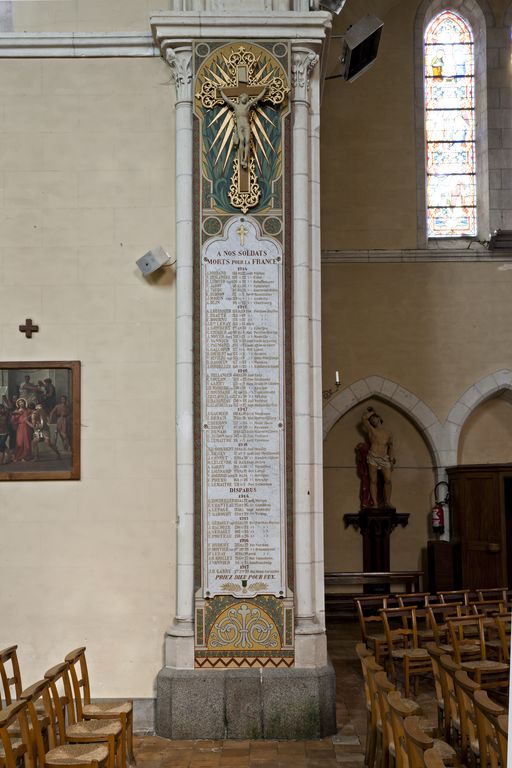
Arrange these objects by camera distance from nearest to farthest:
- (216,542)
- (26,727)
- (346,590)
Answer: (26,727) → (216,542) → (346,590)

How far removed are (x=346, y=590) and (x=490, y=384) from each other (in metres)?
3.50

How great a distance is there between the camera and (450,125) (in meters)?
14.6

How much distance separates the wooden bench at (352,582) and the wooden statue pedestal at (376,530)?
0.87 ft

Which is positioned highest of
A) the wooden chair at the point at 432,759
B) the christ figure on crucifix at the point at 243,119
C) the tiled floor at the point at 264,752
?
the christ figure on crucifix at the point at 243,119

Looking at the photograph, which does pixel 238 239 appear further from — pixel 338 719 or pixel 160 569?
pixel 338 719

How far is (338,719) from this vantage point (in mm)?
7617

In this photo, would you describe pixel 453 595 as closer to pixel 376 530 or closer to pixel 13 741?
pixel 376 530

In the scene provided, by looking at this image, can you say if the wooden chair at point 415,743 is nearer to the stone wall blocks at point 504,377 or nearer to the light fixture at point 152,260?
the light fixture at point 152,260

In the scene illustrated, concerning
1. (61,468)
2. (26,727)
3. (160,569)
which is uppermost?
(61,468)

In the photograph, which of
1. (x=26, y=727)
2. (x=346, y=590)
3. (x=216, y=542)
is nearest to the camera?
A: (x=26, y=727)

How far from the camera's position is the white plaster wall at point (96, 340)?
7504 mm

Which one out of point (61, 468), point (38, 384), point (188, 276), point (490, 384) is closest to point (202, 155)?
point (188, 276)

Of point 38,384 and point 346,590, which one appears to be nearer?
point 38,384

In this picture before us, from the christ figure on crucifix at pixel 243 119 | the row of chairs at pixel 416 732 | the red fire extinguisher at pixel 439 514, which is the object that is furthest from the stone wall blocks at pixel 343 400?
the row of chairs at pixel 416 732
